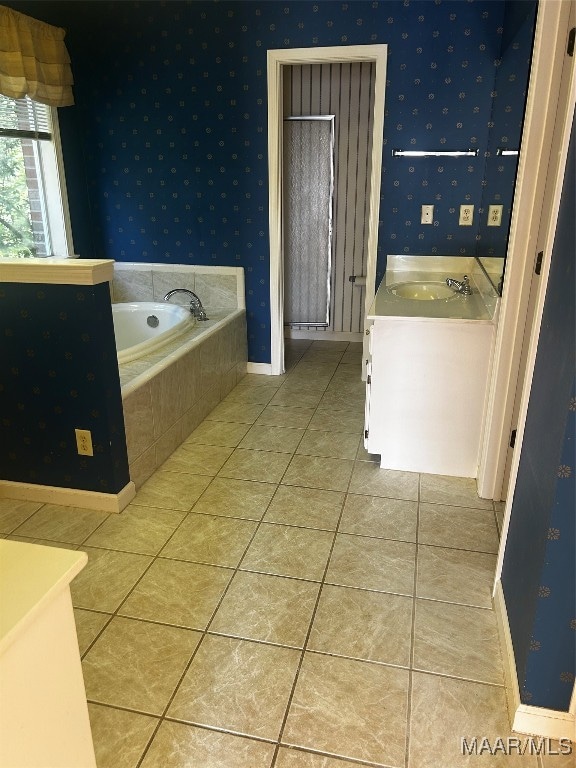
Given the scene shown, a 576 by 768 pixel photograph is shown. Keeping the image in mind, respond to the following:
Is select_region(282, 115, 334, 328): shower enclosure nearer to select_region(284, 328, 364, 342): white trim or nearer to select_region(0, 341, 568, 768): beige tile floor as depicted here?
select_region(284, 328, 364, 342): white trim

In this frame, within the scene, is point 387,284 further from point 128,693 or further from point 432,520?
point 128,693

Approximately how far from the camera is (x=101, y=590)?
188 cm

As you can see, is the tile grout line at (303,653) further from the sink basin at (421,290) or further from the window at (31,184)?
the window at (31,184)

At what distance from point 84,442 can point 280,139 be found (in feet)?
7.53

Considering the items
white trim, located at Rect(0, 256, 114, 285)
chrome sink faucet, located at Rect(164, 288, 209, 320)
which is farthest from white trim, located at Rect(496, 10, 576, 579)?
chrome sink faucet, located at Rect(164, 288, 209, 320)

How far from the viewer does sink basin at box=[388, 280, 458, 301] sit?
3102 mm

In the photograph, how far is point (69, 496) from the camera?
2361 millimetres

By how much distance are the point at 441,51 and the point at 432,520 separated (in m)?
2.57

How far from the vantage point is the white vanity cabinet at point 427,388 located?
245cm

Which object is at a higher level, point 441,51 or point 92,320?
point 441,51

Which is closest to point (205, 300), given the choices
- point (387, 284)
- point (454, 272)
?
point (387, 284)

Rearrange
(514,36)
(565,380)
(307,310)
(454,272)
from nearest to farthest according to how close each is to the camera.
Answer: (565,380)
(514,36)
(454,272)
(307,310)

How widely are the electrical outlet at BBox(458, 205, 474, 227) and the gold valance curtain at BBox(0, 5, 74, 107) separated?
2505 mm

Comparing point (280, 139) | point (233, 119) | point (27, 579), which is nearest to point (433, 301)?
point (280, 139)
